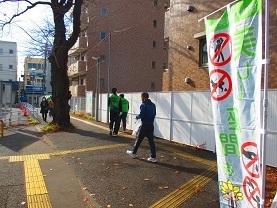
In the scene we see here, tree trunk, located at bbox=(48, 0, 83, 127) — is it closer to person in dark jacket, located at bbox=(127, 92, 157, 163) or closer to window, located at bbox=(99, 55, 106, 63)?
person in dark jacket, located at bbox=(127, 92, 157, 163)

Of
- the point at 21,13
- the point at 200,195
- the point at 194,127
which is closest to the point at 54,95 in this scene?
the point at 21,13

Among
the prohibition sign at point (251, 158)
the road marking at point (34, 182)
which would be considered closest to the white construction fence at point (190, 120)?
the prohibition sign at point (251, 158)

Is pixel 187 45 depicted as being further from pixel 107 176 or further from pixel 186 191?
pixel 186 191

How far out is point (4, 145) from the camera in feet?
31.3

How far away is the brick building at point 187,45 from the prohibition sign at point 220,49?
313 inches

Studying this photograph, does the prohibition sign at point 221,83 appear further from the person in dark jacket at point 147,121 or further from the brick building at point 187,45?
the brick building at point 187,45

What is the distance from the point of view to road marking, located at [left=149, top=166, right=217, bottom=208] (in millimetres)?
4328

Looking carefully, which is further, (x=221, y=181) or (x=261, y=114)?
(x=221, y=181)

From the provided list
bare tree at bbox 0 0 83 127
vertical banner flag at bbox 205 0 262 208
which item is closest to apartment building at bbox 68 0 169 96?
bare tree at bbox 0 0 83 127

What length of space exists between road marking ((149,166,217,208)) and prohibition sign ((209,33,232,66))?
218 centimetres

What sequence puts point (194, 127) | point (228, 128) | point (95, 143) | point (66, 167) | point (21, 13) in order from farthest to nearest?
point (21, 13)
point (95, 143)
point (194, 127)
point (66, 167)
point (228, 128)

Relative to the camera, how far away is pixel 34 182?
5.47 m

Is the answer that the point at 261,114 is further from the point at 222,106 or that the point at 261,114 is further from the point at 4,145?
the point at 4,145

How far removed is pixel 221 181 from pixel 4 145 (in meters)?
8.11
